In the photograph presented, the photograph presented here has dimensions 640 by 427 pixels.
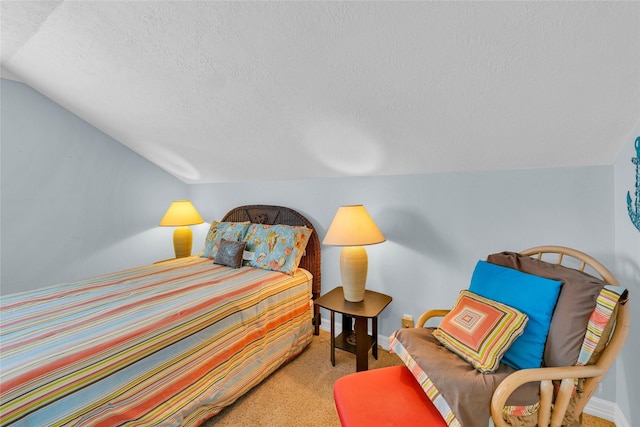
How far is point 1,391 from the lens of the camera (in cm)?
94

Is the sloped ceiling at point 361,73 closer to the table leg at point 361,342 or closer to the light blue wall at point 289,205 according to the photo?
the light blue wall at point 289,205

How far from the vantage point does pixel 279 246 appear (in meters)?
2.44

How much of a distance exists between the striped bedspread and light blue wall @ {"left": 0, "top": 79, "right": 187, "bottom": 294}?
1051 millimetres

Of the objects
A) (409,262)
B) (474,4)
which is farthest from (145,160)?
(474,4)

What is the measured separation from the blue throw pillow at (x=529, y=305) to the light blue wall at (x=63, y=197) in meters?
3.62

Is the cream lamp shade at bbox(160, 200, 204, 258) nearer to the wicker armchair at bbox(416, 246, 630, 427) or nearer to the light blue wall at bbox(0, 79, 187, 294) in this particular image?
the light blue wall at bbox(0, 79, 187, 294)

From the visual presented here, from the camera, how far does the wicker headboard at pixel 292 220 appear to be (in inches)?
102

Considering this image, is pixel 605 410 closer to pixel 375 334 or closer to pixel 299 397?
pixel 375 334

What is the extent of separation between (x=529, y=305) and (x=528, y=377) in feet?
1.10

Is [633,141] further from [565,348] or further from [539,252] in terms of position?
[565,348]

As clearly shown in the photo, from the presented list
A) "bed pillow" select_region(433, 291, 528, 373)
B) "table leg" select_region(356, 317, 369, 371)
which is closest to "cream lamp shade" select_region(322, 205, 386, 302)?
"table leg" select_region(356, 317, 369, 371)

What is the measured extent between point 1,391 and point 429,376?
1.54 m

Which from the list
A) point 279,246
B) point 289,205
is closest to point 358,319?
point 279,246

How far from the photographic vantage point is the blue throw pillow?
1.13 m
